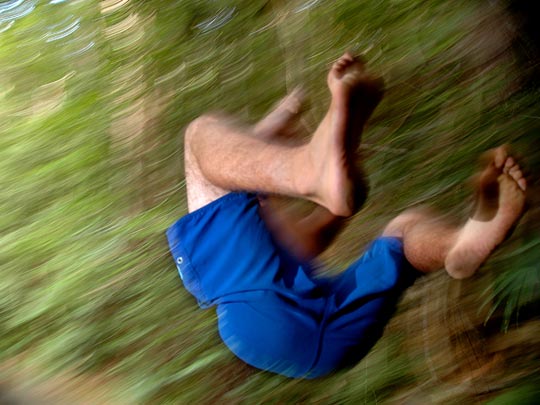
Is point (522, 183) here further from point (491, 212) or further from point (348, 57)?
point (348, 57)

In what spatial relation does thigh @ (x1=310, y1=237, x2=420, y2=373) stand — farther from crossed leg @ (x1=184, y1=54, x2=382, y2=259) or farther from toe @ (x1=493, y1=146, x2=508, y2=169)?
Result: toe @ (x1=493, y1=146, x2=508, y2=169)

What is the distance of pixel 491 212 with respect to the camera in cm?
112

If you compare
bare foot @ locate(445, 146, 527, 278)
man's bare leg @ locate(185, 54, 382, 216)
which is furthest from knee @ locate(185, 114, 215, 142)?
bare foot @ locate(445, 146, 527, 278)

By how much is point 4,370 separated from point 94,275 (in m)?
0.22

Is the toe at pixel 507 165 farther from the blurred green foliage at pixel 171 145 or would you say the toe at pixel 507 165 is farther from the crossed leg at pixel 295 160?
the crossed leg at pixel 295 160

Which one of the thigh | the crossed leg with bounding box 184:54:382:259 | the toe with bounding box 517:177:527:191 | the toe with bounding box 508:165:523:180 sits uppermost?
the crossed leg with bounding box 184:54:382:259

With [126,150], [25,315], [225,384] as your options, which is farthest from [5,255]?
[225,384]

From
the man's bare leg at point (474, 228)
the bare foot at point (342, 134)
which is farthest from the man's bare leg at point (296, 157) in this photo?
the man's bare leg at point (474, 228)

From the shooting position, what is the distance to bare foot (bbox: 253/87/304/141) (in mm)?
1138

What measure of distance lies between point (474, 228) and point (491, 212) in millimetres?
33

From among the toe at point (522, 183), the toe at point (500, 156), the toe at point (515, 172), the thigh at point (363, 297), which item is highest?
the toe at point (500, 156)

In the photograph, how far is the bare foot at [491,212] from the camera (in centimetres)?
→ 111

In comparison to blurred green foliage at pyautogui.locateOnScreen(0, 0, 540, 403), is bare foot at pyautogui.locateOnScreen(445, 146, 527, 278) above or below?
below

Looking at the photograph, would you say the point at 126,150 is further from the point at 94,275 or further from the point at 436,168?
the point at 436,168
